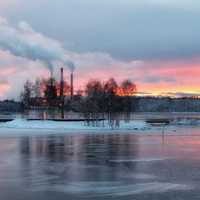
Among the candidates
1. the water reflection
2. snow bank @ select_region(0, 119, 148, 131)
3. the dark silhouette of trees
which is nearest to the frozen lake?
the water reflection

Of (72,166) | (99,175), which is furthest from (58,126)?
(99,175)

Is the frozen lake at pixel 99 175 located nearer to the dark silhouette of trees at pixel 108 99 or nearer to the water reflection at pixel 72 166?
the water reflection at pixel 72 166

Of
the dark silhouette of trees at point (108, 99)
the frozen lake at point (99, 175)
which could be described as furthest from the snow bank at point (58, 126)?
the frozen lake at point (99, 175)

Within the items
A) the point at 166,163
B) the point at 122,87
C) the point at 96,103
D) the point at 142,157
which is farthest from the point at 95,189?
the point at 122,87


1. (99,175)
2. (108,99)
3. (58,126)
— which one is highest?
(108,99)

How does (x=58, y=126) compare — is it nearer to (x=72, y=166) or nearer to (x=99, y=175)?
(x=72, y=166)

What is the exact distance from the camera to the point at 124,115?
9050 centimetres

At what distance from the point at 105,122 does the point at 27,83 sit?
34.9 metres

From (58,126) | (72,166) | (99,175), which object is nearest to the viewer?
(99,175)

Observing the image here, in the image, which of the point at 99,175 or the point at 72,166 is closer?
the point at 99,175

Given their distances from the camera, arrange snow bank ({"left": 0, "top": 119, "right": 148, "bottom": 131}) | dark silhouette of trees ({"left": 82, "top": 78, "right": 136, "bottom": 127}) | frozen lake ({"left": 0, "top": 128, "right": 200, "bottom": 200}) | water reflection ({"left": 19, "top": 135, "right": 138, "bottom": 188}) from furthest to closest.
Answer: dark silhouette of trees ({"left": 82, "top": 78, "right": 136, "bottom": 127}), snow bank ({"left": 0, "top": 119, "right": 148, "bottom": 131}), water reflection ({"left": 19, "top": 135, "right": 138, "bottom": 188}), frozen lake ({"left": 0, "top": 128, "right": 200, "bottom": 200})

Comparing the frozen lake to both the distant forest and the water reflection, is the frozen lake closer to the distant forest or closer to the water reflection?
the water reflection

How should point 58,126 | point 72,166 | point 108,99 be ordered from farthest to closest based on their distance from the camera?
point 108,99 < point 58,126 < point 72,166

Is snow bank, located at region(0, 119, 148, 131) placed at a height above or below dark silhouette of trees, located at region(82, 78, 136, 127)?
below
